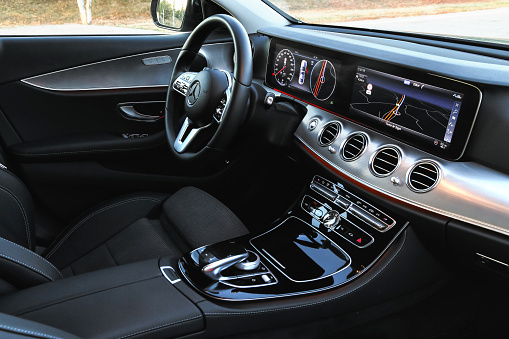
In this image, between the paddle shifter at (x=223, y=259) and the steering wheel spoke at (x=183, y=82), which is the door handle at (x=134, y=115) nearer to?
the steering wheel spoke at (x=183, y=82)

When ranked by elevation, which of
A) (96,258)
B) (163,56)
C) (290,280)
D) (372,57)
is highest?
(372,57)

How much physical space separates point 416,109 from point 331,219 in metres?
0.44

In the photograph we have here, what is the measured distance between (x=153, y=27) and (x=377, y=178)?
1.50 metres

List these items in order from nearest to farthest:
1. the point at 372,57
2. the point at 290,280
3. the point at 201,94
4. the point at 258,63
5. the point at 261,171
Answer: the point at 290,280, the point at 372,57, the point at 201,94, the point at 258,63, the point at 261,171

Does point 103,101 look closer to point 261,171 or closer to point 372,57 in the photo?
point 261,171

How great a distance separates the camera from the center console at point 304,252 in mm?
1340

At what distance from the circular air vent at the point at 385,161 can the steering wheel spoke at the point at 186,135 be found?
21.7 inches

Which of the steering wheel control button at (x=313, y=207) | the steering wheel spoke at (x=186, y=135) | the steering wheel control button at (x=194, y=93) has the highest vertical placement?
the steering wheel control button at (x=194, y=93)

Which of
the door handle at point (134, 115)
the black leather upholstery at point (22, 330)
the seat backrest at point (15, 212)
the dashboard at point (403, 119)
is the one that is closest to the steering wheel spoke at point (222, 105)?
the dashboard at point (403, 119)

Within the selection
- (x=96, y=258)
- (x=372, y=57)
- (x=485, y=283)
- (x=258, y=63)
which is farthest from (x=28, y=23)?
(x=485, y=283)

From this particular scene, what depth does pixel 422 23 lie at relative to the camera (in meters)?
1.78

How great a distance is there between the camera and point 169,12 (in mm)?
2486

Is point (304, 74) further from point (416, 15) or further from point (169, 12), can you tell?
point (169, 12)

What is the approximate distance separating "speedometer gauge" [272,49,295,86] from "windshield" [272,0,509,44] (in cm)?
34
